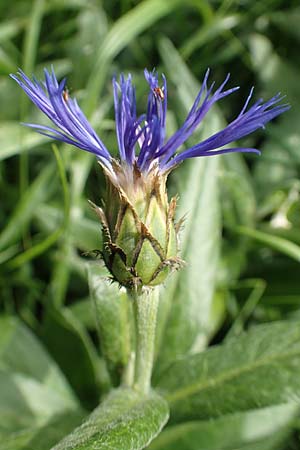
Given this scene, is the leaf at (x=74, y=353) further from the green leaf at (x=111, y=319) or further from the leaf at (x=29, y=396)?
the green leaf at (x=111, y=319)

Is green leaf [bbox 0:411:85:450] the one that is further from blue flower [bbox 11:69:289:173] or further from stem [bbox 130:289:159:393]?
blue flower [bbox 11:69:289:173]

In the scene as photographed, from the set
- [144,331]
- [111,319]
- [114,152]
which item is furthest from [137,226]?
[114,152]

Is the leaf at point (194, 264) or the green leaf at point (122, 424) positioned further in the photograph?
the leaf at point (194, 264)

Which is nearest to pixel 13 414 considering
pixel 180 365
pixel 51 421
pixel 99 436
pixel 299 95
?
pixel 51 421

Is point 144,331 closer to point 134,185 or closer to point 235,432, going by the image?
point 134,185

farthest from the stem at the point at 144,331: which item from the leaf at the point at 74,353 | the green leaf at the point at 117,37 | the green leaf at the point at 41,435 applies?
the green leaf at the point at 117,37

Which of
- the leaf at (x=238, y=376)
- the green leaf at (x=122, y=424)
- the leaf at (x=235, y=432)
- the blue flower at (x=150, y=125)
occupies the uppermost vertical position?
the blue flower at (x=150, y=125)
